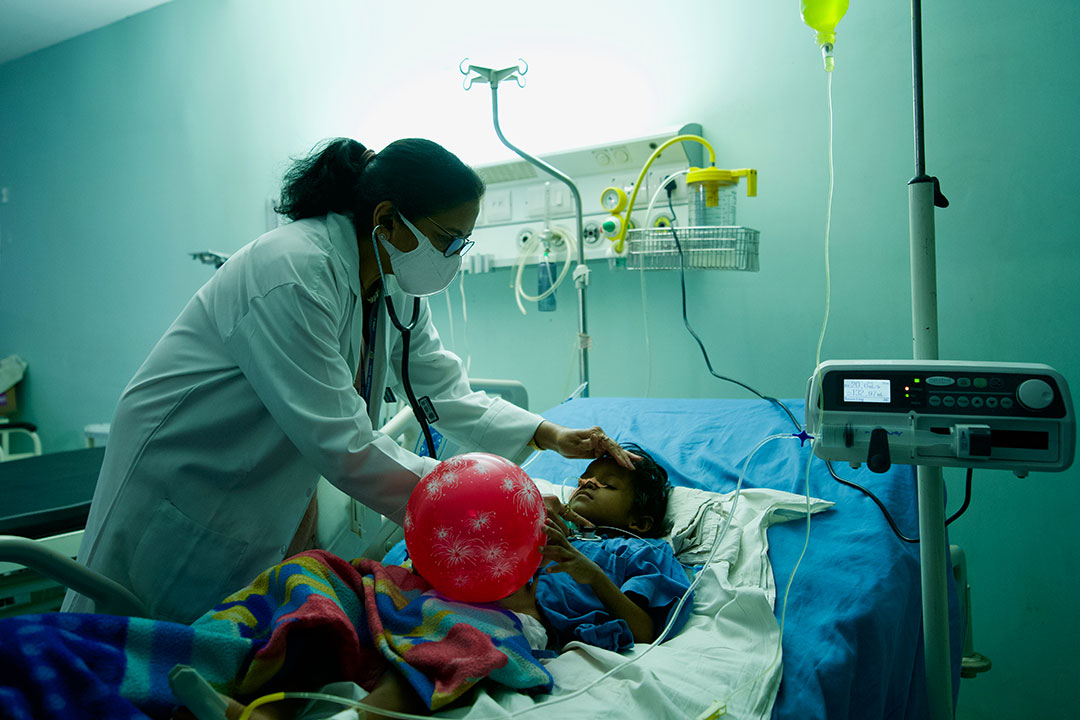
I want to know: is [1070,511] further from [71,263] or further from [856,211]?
[71,263]

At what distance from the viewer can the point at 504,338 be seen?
2.97m

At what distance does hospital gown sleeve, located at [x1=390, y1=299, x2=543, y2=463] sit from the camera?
66.3 inches

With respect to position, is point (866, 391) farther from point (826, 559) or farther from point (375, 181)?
point (375, 181)

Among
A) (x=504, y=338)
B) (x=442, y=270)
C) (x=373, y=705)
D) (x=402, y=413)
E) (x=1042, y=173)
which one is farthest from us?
(x=504, y=338)

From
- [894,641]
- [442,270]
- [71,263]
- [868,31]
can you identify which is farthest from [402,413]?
[71,263]

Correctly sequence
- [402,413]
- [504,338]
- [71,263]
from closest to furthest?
1. [402,413]
2. [504,338]
3. [71,263]

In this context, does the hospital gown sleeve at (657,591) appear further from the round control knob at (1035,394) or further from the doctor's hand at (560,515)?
the round control knob at (1035,394)

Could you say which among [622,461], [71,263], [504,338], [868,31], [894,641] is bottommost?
[894,641]

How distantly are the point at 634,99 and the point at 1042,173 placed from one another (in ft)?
4.36

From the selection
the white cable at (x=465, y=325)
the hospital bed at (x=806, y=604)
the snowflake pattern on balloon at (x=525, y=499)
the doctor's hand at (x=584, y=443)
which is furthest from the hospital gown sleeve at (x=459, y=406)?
the white cable at (x=465, y=325)

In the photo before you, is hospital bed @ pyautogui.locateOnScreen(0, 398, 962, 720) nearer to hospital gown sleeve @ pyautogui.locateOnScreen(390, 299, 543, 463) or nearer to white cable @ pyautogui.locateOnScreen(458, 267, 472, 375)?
hospital gown sleeve @ pyautogui.locateOnScreen(390, 299, 543, 463)

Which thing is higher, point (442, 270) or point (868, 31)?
point (868, 31)

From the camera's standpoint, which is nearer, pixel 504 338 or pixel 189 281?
pixel 504 338

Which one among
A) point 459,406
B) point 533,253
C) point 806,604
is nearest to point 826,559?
point 806,604
